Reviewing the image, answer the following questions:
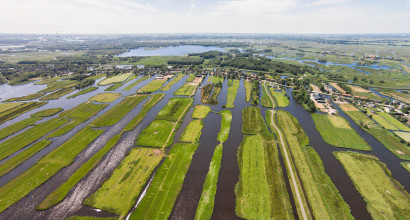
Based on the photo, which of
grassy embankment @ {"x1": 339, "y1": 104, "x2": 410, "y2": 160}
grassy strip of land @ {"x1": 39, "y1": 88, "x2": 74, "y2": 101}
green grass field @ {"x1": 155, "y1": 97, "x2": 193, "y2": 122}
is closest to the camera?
grassy embankment @ {"x1": 339, "y1": 104, "x2": 410, "y2": 160}

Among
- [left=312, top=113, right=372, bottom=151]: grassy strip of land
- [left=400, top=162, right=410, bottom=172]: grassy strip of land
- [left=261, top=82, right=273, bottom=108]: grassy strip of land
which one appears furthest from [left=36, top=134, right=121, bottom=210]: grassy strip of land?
[left=400, top=162, right=410, bottom=172]: grassy strip of land

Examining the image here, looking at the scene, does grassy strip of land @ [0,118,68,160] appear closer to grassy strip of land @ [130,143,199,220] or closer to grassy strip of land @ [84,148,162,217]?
grassy strip of land @ [84,148,162,217]

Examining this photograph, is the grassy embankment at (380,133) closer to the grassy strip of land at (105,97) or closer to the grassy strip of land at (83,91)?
the grassy strip of land at (105,97)

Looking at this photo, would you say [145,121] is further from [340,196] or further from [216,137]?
[340,196]

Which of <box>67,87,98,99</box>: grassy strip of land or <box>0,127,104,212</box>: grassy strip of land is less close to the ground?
<box>67,87,98,99</box>: grassy strip of land

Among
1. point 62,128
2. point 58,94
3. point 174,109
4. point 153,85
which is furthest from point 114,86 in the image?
point 174,109

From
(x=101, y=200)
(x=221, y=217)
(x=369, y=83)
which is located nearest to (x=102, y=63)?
(x=101, y=200)

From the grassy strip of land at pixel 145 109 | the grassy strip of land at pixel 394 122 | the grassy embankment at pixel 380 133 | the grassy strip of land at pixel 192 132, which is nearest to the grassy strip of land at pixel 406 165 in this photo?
the grassy embankment at pixel 380 133
